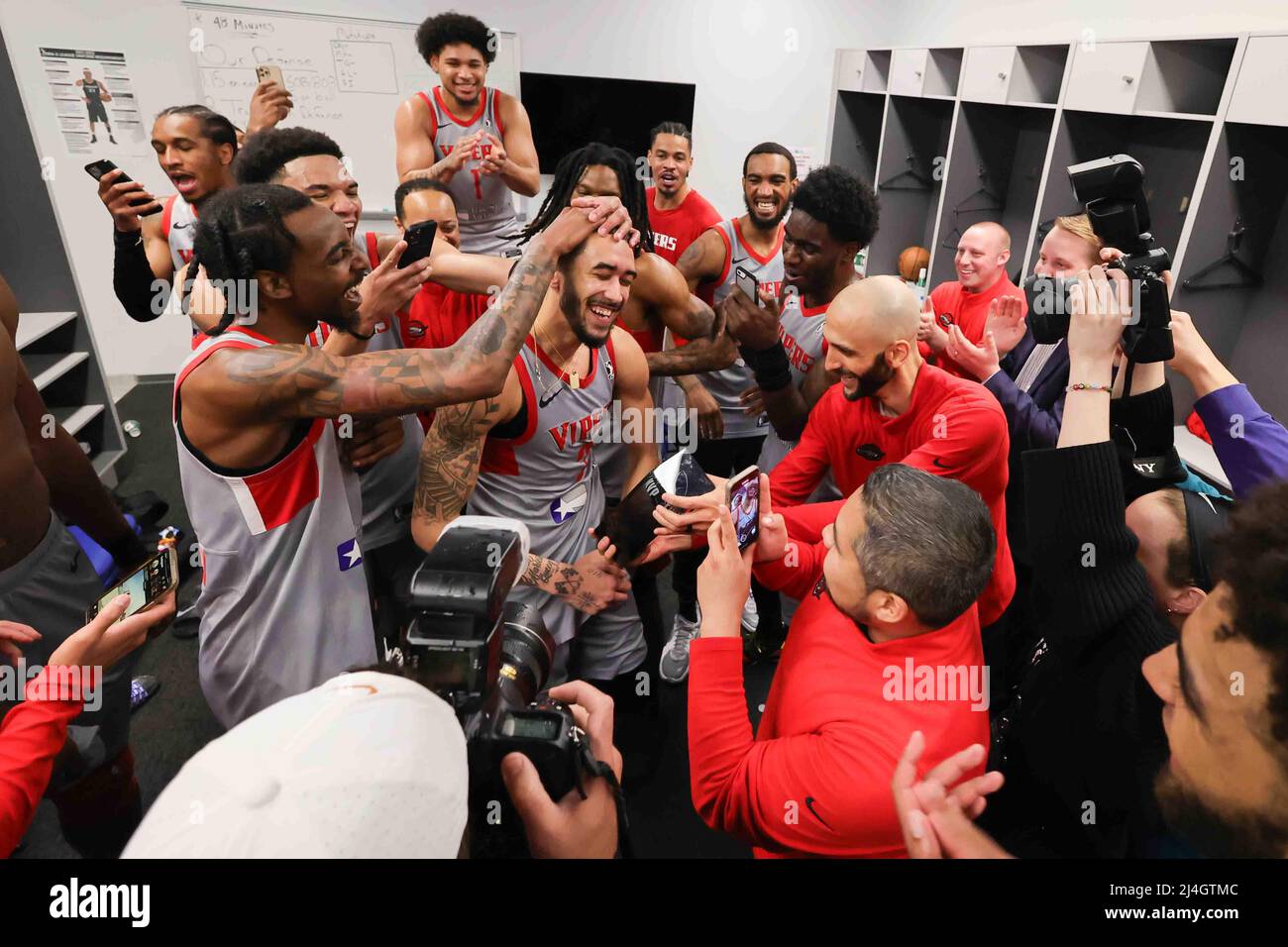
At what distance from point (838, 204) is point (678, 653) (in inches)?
66.7

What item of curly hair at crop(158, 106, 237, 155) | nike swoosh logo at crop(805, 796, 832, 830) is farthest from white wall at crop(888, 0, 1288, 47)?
curly hair at crop(158, 106, 237, 155)

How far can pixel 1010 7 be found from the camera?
4770 millimetres

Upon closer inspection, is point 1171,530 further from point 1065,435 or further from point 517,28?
point 517,28

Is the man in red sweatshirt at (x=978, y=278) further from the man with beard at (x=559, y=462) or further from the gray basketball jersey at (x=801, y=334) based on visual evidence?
the man with beard at (x=559, y=462)

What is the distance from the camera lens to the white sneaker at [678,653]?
268 centimetres

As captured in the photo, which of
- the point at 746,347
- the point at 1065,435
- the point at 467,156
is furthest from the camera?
the point at 467,156

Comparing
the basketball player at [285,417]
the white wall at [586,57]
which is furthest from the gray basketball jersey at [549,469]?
the white wall at [586,57]

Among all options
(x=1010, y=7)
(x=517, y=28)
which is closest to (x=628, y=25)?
(x=517, y=28)

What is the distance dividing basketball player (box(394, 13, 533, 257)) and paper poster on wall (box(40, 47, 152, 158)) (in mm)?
2169

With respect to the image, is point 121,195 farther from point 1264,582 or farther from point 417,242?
point 1264,582

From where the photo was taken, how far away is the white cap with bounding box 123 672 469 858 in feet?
1.79

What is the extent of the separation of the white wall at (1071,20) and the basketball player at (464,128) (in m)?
2.87
